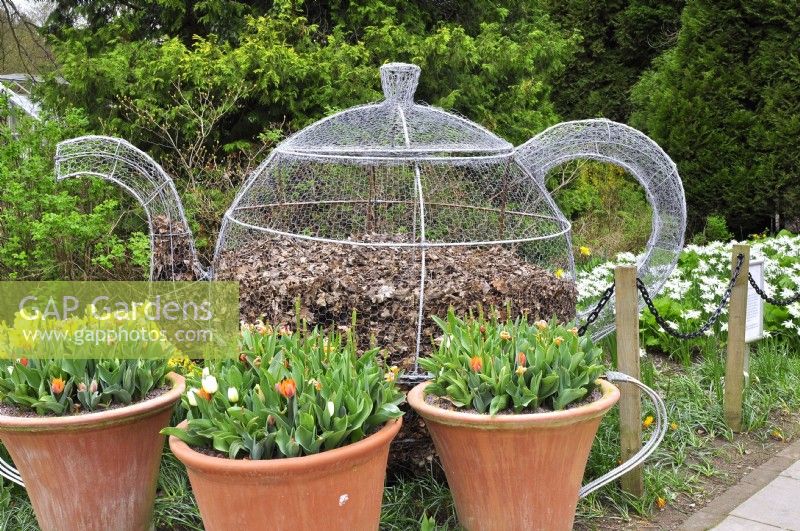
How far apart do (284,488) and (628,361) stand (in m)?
1.68

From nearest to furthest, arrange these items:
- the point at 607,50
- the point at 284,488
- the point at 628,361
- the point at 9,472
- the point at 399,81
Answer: the point at 284,488
the point at 9,472
the point at 628,361
the point at 399,81
the point at 607,50

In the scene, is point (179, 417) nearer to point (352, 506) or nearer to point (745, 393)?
point (352, 506)

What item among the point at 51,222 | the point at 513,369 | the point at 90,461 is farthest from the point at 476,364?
the point at 51,222

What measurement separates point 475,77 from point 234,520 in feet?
17.9

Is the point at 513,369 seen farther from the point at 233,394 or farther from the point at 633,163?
the point at 633,163

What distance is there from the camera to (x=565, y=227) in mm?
3854

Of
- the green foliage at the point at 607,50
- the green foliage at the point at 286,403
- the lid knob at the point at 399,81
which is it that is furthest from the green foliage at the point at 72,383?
the green foliage at the point at 607,50

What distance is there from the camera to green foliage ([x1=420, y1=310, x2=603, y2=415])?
8.45ft

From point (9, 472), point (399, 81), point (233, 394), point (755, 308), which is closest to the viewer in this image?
point (233, 394)

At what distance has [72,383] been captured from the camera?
8.90 ft

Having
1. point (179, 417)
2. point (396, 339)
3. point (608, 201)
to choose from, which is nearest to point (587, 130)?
point (396, 339)

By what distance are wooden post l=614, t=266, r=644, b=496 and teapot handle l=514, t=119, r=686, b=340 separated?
79 cm

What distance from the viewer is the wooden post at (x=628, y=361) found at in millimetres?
3213

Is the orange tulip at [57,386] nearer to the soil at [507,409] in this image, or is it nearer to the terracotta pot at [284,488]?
the terracotta pot at [284,488]
